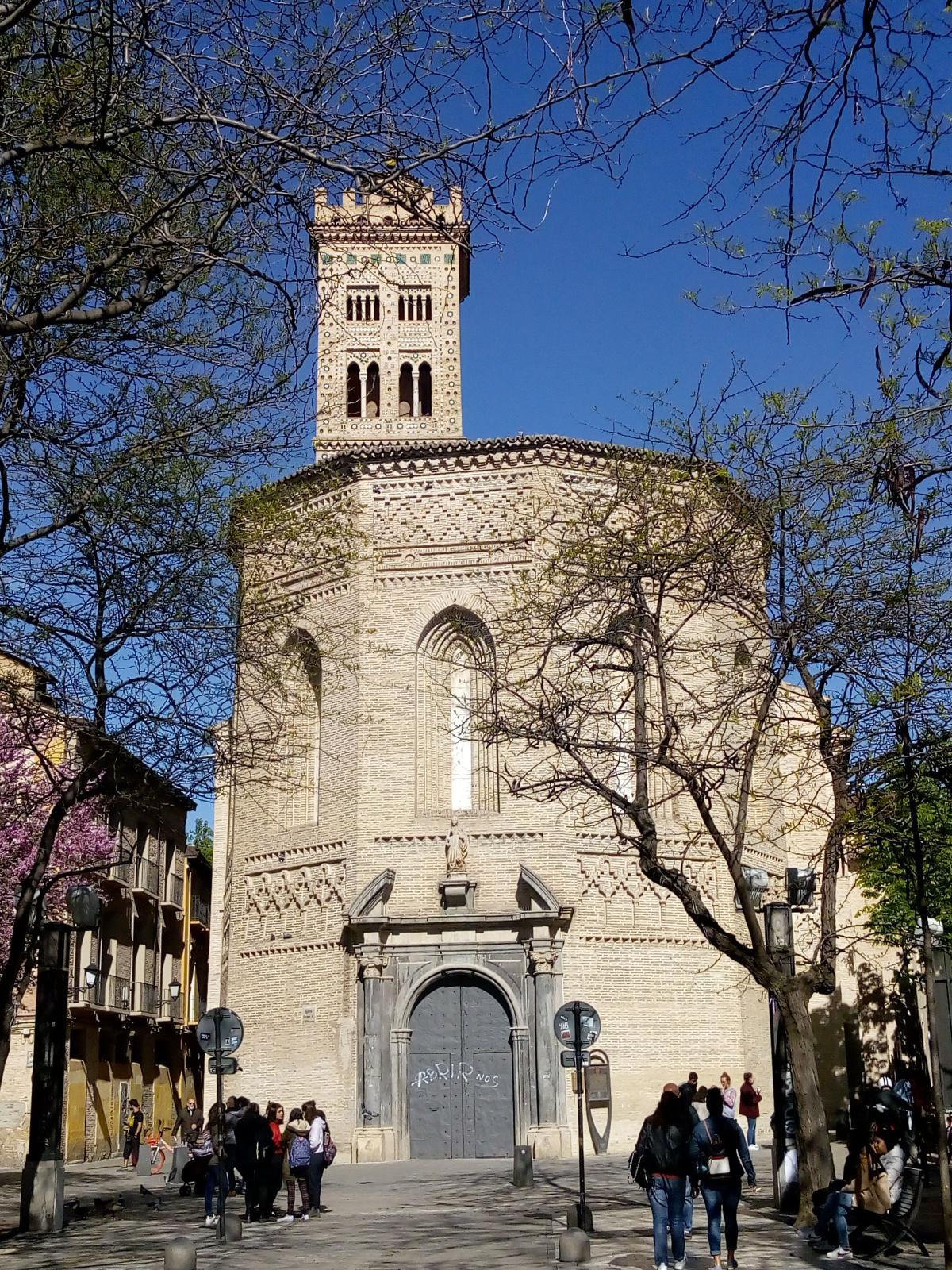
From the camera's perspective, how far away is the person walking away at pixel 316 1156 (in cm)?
1656

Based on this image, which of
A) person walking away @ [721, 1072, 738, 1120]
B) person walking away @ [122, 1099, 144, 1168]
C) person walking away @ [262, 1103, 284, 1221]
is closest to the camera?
person walking away @ [262, 1103, 284, 1221]

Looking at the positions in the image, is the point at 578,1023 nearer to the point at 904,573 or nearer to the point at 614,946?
the point at 904,573

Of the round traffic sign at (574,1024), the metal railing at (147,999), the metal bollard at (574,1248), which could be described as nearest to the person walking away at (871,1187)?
the metal bollard at (574,1248)

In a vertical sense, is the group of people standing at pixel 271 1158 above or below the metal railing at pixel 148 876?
below

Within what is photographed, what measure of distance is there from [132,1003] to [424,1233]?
2439 cm

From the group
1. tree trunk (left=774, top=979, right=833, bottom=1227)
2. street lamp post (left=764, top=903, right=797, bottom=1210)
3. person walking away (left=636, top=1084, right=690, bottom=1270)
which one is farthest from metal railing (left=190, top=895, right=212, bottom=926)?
person walking away (left=636, top=1084, right=690, bottom=1270)

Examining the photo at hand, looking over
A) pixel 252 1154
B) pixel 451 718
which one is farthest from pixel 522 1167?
pixel 451 718

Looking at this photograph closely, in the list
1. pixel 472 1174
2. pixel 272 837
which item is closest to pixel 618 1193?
pixel 472 1174

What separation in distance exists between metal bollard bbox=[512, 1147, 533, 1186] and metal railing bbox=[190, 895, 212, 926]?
2660 cm

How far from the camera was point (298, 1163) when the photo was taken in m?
16.4

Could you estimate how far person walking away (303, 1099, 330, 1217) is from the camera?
16.6 meters

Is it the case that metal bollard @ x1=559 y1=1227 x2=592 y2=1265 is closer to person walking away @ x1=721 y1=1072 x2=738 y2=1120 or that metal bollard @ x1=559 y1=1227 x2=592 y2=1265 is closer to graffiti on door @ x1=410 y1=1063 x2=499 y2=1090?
person walking away @ x1=721 y1=1072 x2=738 y2=1120

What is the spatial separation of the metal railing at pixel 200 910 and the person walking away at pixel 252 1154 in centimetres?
2698

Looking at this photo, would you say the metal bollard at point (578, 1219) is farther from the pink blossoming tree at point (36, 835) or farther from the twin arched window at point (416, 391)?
the twin arched window at point (416, 391)
